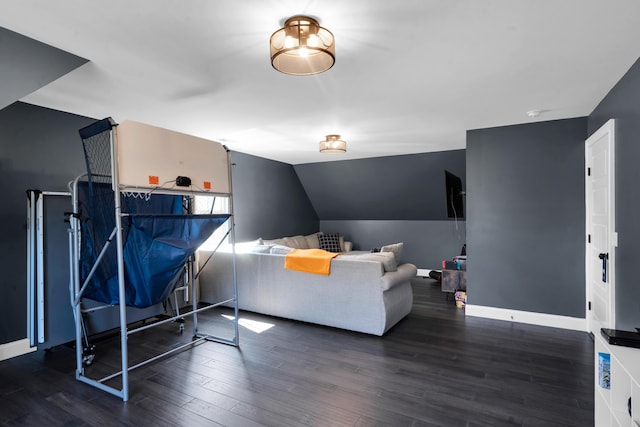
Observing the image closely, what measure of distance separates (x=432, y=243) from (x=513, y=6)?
5829mm

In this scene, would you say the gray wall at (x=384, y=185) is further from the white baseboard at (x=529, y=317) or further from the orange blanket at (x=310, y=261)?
the orange blanket at (x=310, y=261)

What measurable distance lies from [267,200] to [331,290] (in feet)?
10.4

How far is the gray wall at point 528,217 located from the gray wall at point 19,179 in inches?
186

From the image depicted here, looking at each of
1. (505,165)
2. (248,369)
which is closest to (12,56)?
(248,369)

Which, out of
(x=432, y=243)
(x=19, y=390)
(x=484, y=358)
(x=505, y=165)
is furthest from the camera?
(x=432, y=243)

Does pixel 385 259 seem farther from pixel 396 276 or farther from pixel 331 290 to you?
pixel 331 290

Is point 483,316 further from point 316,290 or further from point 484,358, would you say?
point 316,290

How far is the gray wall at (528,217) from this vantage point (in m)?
3.84

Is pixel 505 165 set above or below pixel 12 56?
below

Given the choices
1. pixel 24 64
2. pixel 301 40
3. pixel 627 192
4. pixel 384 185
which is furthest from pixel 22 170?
pixel 384 185

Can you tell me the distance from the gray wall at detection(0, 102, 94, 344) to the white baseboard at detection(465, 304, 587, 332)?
15.8 ft

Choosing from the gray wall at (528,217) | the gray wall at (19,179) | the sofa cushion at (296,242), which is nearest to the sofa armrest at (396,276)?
the gray wall at (528,217)

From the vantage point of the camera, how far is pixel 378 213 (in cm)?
761

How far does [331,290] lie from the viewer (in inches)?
150
